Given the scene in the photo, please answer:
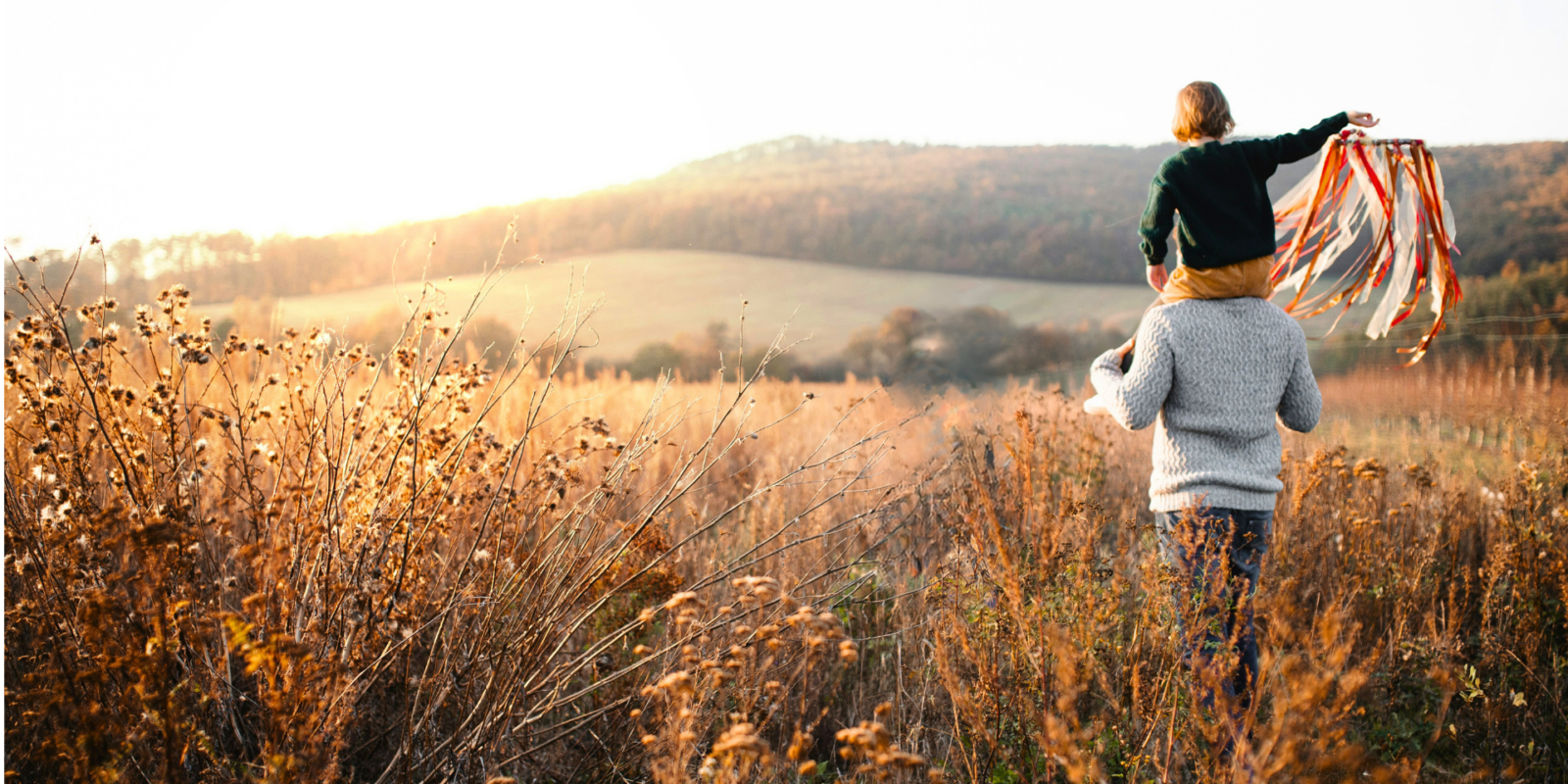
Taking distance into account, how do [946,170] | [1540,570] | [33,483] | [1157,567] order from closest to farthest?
[1157,567] < [33,483] < [1540,570] < [946,170]

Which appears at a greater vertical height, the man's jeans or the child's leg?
the child's leg

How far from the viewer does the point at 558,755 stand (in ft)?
7.49

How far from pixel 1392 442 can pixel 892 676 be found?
19.4ft

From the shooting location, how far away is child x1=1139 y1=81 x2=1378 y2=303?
2.19 meters

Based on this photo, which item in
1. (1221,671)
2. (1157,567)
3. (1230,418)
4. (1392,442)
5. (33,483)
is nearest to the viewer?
(1221,671)

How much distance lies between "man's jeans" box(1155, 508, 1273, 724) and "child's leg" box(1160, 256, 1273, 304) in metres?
0.63

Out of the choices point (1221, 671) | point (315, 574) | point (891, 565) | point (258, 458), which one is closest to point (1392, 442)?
point (891, 565)

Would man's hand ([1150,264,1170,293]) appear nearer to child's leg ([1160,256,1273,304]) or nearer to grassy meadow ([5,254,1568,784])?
child's leg ([1160,256,1273,304])

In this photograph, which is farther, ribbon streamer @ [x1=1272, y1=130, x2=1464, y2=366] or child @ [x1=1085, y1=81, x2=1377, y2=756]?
ribbon streamer @ [x1=1272, y1=130, x2=1464, y2=366]

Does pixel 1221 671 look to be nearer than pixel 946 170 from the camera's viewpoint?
Yes

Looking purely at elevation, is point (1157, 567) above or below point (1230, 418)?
below

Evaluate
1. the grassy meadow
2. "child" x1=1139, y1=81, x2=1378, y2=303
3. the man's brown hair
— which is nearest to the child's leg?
"child" x1=1139, y1=81, x2=1378, y2=303

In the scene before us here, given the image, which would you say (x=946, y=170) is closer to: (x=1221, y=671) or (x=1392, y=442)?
(x=1392, y=442)

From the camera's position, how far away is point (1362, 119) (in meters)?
2.25
